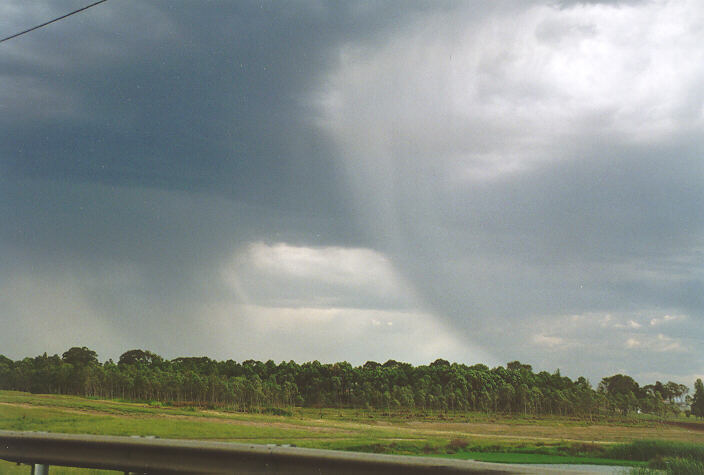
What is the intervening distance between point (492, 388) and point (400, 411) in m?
4.55

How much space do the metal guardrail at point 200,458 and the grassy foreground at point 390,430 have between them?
13.3m

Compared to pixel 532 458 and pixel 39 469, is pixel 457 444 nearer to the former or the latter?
pixel 532 458

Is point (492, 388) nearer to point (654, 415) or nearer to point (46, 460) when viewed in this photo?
point (654, 415)

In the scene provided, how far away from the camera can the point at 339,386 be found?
23.0 metres

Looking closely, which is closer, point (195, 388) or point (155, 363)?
point (195, 388)

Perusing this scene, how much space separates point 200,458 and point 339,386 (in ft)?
63.0

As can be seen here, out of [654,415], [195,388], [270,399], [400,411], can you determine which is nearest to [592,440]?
[654,415]

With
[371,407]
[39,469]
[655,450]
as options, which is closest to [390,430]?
[371,407]

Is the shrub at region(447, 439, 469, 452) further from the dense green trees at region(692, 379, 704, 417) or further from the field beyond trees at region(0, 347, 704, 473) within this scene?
the dense green trees at region(692, 379, 704, 417)

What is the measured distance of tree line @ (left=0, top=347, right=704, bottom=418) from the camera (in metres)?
23.4

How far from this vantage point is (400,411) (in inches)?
901

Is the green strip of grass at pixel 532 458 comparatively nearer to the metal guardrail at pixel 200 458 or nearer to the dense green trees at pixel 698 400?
the dense green trees at pixel 698 400

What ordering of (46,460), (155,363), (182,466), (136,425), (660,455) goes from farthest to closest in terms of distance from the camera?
(155,363), (136,425), (660,455), (46,460), (182,466)

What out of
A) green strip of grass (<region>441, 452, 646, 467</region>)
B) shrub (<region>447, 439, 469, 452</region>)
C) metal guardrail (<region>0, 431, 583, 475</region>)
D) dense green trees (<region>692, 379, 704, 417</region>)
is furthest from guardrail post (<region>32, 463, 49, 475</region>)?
dense green trees (<region>692, 379, 704, 417</region>)
